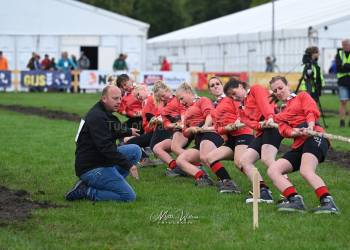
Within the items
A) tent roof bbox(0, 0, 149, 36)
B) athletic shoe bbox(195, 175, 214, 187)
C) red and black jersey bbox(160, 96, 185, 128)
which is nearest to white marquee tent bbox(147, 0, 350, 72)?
tent roof bbox(0, 0, 149, 36)

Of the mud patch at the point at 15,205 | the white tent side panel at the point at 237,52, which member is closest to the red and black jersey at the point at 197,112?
the mud patch at the point at 15,205

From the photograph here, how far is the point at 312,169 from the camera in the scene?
9.72 meters

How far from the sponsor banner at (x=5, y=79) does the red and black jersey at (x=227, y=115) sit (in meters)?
31.3

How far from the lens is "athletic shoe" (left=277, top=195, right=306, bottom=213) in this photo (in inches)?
381

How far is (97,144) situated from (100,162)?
35cm

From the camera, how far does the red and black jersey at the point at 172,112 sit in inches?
537

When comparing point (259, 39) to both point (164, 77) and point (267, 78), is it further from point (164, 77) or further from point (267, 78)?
point (164, 77)

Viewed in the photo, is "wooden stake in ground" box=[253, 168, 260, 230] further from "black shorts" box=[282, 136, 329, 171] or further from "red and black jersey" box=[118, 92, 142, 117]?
"red and black jersey" box=[118, 92, 142, 117]

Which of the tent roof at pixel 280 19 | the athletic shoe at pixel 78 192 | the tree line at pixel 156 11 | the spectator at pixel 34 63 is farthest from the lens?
the tree line at pixel 156 11

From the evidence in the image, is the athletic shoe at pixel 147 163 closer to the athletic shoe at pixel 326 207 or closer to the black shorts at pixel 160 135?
the black shorts at pixel 160 135

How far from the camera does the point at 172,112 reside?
13703 mm

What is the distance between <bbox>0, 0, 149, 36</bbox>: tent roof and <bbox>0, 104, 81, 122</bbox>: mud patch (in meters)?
17.1

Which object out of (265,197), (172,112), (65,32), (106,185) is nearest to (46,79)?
(65,32)

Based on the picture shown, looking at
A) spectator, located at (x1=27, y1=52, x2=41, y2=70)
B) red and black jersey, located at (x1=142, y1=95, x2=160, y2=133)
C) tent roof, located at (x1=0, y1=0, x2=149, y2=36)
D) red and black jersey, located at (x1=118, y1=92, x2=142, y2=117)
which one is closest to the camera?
red and black jersey, located at (x1=142, y1=95, x2=160, y2=133)
